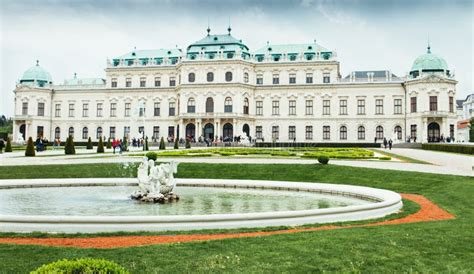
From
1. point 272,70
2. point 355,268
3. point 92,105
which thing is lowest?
point 355,268

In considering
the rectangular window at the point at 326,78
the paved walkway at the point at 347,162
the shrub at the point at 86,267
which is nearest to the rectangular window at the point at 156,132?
the rectangular window at the point at 326,78

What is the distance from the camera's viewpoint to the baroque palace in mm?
60344

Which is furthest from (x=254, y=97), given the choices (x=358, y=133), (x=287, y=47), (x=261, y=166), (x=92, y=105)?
(x=261, y=166)

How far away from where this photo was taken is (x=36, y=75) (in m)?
70.1

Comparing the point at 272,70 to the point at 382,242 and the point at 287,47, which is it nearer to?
the point at 287,47

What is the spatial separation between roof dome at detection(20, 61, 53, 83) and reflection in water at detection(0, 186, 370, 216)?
59330 millimetres

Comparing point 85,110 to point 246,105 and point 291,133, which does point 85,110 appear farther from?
point 291,133

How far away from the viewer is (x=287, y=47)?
65.6m

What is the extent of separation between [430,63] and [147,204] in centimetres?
5645

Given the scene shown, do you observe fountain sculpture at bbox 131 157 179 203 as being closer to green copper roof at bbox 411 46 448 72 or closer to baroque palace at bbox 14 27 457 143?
baroque palace at bbox 14 27 457 143

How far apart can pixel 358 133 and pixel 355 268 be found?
191 feet

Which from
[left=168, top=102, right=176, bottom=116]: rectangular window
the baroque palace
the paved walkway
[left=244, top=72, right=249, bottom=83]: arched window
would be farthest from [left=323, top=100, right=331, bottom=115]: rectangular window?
the paved walkway

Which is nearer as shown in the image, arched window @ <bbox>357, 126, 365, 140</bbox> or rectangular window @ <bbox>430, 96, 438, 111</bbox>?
rectangular window @ <bbox>430, 96, 438, 111</bbox>

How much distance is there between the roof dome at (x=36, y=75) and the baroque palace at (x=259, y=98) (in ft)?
5.73
